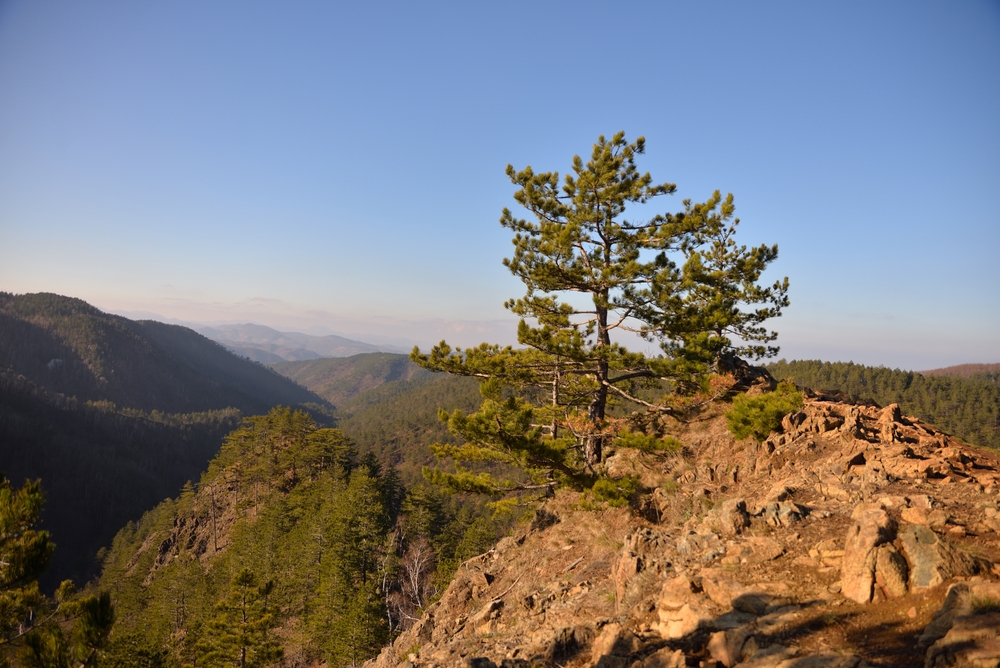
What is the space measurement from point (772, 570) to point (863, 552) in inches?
44.6

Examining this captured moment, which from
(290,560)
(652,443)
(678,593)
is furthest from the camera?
(290,560)

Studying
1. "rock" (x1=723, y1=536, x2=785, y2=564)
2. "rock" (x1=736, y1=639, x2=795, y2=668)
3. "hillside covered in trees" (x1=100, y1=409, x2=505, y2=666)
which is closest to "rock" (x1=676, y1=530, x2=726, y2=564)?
"rock" (x1=723, y1=536, x2=785, y2=564)

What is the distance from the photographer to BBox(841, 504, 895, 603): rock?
5035 millimetres

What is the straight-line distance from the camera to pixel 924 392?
3359 inches

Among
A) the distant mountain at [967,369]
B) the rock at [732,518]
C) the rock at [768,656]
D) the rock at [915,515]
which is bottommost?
the rock at [768,656]

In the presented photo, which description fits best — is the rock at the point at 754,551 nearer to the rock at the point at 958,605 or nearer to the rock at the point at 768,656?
the rock at the point at 768,656

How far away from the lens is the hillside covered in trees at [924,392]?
249ft

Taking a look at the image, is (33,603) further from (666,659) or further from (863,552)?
(863,552)

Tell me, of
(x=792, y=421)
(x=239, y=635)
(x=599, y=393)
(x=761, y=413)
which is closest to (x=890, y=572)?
(x=761, y=413)

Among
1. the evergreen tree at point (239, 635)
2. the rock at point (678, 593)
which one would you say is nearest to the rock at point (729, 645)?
the rock at point (678, 593)

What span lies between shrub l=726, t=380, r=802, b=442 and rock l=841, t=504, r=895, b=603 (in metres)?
4.91

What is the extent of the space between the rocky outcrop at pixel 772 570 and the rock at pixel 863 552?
0.02 m

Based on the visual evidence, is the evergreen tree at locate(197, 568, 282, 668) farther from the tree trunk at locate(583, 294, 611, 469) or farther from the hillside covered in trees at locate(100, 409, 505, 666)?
the tree trunk at locate(583, 294, 611, 469)

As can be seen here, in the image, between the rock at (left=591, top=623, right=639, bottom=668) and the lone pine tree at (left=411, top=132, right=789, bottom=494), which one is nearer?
the rock at (left=591, top=623, right=639, bottom=668)
